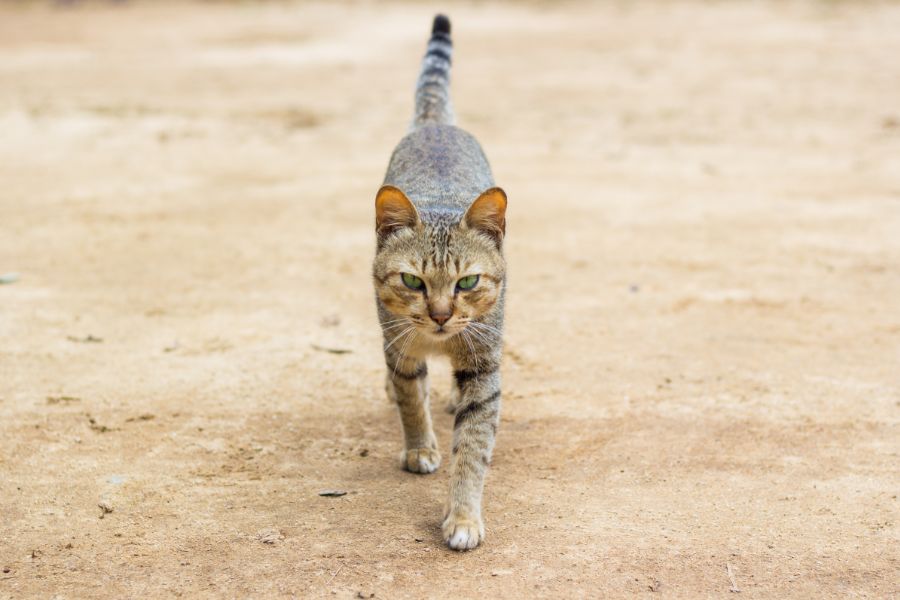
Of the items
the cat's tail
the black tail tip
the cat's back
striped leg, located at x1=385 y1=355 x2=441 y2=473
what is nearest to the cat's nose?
striped leg, located at x1=385 y1=355 x2=441 y2=473

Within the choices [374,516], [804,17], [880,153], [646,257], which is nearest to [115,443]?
[374,516]

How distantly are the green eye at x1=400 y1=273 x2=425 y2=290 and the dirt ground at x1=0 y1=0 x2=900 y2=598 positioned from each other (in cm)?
106

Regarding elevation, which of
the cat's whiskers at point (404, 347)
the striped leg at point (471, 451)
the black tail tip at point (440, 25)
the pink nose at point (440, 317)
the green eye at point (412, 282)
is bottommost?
the striped leg at point (471, 451)

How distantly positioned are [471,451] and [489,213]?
3.73 feet

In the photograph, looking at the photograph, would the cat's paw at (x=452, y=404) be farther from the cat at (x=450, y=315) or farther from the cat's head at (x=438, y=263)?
the cat's head at (x=438, y=263)

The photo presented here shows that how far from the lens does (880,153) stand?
37.2 ft

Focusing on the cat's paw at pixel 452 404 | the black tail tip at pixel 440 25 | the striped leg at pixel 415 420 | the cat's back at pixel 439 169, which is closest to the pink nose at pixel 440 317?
the striped leg at pixel 415 420

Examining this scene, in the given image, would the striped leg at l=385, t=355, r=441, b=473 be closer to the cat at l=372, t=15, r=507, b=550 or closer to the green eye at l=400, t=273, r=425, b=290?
the cat at l=372, t=15, r=507, b=550

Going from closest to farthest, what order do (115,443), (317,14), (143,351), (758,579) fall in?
1. (758,579)
2. (115,443)
3. (143,351)
4. (317,14)

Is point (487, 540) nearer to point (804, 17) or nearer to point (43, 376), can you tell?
point (43, 376)

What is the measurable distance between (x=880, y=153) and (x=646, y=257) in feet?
15.0

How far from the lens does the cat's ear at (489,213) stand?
471cm

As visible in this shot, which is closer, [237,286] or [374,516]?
[374,516]

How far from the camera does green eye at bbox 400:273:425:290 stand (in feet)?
15.3
